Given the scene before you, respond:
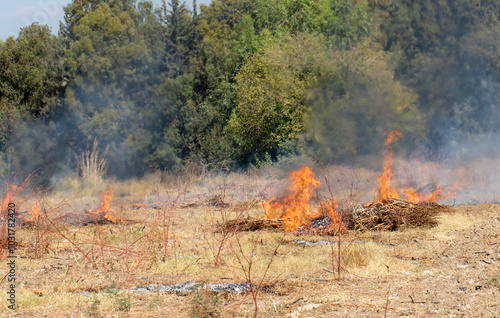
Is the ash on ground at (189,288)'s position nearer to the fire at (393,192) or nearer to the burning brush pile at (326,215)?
the burning brush pile at (326,215)

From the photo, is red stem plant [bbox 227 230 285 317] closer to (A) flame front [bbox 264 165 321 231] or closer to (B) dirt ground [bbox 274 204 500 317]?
(B) dirt ground [bbox 274 204 500 317]

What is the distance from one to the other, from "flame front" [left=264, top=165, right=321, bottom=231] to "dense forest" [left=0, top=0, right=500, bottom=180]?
13.2 metres

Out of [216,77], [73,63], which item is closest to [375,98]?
[216,77]

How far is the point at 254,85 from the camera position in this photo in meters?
29.8

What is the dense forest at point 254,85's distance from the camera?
26.9 metres

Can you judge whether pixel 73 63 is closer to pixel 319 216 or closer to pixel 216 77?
pixel 216 77

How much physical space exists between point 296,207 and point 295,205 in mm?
60

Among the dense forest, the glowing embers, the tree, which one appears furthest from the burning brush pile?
the tree

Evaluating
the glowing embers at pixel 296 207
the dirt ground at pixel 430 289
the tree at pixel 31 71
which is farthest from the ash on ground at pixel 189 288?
the tree at pixel 31 71

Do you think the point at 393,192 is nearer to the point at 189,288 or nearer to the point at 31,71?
the point at 189,288

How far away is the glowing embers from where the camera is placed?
41.4 ft

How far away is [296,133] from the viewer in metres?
28.2

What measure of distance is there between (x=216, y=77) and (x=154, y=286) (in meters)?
32.8

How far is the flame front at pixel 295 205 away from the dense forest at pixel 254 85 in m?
13.2
